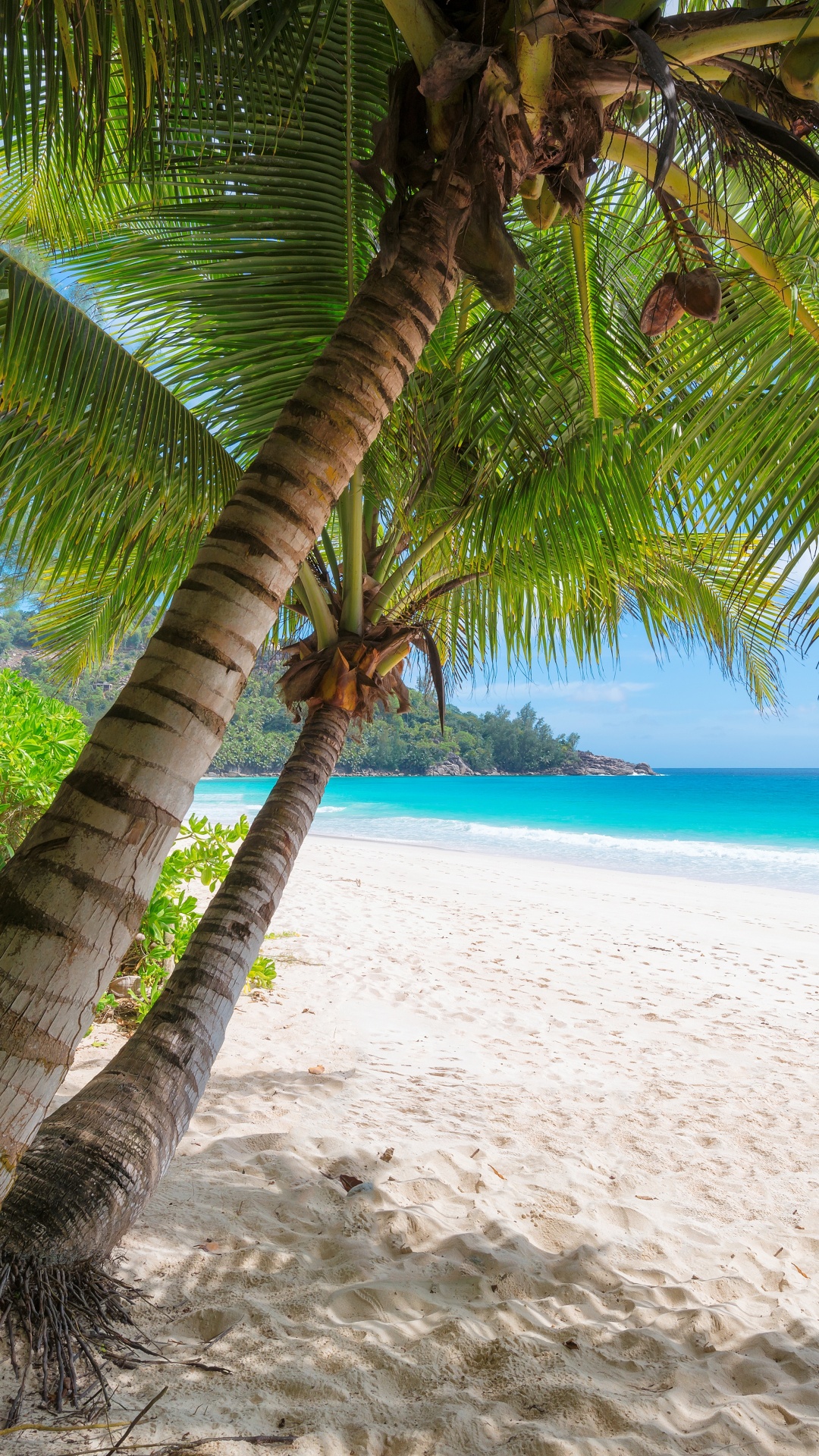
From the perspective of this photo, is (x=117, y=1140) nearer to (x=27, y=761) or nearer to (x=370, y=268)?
(x=370, y=268)

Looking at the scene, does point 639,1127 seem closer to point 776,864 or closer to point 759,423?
point 759,423

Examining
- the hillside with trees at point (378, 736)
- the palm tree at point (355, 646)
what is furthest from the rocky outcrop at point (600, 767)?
the palm tree at point (355, 646)

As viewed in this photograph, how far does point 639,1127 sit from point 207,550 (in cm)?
343

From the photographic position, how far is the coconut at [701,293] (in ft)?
6.81

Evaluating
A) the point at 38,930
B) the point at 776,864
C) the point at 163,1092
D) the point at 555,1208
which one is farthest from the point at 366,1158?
the point at 776,864

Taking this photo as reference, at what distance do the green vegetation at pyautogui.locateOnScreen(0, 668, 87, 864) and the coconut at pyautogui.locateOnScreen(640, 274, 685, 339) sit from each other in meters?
3.59

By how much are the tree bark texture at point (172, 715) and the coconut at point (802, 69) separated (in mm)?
887

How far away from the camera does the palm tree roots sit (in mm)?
1593

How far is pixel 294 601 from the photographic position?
4184 mm

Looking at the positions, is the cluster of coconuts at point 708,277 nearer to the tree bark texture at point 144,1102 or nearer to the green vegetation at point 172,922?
the tree bark texture at point 144,1102

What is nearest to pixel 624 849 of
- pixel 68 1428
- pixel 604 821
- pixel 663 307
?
pixel 604 821

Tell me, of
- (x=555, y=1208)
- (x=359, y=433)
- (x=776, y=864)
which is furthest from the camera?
(x=776, y=864)

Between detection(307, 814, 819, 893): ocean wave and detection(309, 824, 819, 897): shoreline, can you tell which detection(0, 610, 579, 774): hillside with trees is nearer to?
detection(309, 824, 819, 897): shoreline

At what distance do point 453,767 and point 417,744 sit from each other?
53.6 ft
